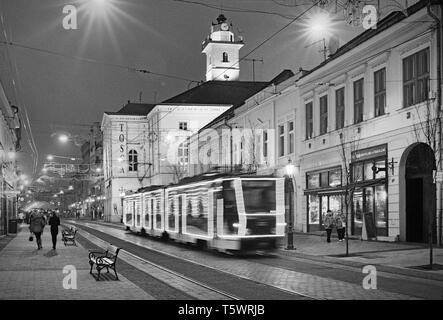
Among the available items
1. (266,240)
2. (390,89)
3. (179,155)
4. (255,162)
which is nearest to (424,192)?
(390,89)

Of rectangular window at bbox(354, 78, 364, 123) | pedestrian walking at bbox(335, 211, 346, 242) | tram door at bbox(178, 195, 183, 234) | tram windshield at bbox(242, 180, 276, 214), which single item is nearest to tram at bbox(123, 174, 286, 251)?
tram windshield at bbox(242, 180, 276, 214)

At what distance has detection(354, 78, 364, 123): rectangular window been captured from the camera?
3434 centimetres

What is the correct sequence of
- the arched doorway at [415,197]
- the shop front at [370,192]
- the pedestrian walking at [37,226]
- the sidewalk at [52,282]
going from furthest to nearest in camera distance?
the shop front at [370,192] → the pedestrian walking at [37,226] → the arched doorway at [415,197] → the sidewalk at [52,282]

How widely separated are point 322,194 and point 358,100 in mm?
6730

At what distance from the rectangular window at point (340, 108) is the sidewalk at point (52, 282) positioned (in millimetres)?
16848

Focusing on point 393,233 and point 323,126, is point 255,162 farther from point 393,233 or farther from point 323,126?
point 393,233

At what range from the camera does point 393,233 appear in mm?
30594

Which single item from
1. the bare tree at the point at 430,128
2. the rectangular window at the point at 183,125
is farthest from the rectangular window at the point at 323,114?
the rectangular window at the point at 183,125

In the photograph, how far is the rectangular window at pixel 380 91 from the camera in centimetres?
3182

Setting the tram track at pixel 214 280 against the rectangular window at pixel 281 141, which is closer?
the tram track at pixel 214 280

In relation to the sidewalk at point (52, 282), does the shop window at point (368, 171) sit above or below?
above

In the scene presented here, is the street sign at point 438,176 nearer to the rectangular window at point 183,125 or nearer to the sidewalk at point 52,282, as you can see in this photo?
the sidewalk at point 52,282

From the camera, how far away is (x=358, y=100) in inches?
1364

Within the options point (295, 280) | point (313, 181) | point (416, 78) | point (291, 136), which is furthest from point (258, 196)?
point (291, 136)
